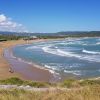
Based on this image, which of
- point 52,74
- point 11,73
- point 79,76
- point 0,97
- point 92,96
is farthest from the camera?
point 11,73

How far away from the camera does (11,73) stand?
1211 inches

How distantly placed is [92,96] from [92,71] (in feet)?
76.0

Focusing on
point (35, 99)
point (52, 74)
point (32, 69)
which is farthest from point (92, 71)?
point (35, 99)

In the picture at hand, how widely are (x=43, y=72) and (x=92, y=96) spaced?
A: 23762 mm

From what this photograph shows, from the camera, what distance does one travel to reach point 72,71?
95.3 ft

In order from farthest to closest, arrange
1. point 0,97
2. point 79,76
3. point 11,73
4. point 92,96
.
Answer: point 11,73
point 79,76
point 0,97
point 92,96

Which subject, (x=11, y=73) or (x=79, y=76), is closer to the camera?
(x=79, y=76)

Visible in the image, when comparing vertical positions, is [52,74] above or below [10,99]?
below

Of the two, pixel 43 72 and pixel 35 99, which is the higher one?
pixel 35 99

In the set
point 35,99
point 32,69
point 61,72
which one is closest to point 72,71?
point 61,72

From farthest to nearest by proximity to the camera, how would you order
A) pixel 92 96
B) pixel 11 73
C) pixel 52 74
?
pixel 11 73 → pixel 52 74 → pixel 92 96

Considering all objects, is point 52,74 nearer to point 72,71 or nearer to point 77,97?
point 72,71

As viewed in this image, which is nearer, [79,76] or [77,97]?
[77,97]

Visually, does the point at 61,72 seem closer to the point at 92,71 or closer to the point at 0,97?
the point at 92,71
